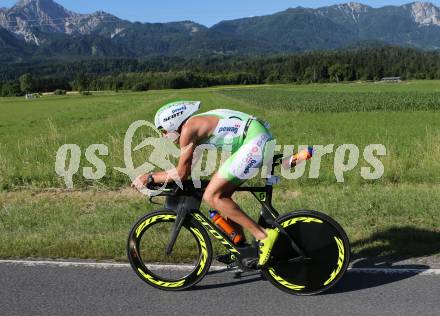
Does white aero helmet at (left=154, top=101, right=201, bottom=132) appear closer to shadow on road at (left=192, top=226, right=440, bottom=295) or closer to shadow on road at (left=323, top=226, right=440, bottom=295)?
shadow on road at (left=192, top=226, right=440, bottom=295)

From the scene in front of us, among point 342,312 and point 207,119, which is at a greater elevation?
point 207,119

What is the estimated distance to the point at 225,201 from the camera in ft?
15.3

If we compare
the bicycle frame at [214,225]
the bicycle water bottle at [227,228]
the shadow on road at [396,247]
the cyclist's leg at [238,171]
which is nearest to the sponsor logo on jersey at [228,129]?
the cyclist's leg at [238,171]

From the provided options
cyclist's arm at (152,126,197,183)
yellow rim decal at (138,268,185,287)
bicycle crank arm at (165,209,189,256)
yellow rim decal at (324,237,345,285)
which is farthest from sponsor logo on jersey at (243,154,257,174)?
yellow rim decal at (138,268,185,287)

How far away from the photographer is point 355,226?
695 cm

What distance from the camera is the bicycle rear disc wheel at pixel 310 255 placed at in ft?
15.6

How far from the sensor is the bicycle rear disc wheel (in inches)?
187

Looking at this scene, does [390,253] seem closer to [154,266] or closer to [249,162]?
[249,162]

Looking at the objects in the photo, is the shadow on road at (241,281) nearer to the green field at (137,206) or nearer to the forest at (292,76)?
the green field at (137,206)

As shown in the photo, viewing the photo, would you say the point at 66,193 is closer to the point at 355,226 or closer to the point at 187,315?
the point at 355,226

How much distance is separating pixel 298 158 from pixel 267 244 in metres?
0.84

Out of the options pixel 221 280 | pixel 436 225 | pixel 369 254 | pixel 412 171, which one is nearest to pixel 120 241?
pixel 221 280

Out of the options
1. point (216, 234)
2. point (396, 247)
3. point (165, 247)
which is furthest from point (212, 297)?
point (396, 247)

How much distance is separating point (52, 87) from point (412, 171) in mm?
149059
